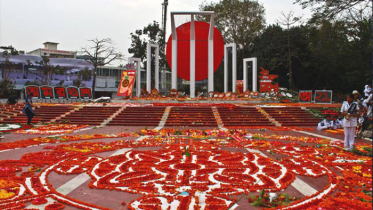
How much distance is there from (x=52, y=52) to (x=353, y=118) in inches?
2495

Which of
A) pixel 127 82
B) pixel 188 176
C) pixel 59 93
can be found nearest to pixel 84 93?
pixel 59 93

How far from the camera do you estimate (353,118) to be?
8.70m

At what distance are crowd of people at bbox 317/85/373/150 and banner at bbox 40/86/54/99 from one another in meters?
23.1

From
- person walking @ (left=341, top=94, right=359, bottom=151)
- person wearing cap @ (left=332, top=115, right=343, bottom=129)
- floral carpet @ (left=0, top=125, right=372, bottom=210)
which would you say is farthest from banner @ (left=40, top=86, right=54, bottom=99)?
person walking @ (left=341, top=94, right=359, bottom=151)

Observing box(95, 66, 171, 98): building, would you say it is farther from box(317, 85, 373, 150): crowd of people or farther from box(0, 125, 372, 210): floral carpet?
box(0, 125, 372, 210): floral carpet

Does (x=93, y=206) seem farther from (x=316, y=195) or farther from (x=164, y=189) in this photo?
(x=316, y=195)

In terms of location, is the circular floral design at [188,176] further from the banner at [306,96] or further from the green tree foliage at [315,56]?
the green tree foliage at [315,56]

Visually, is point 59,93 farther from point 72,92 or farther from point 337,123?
point 337,123

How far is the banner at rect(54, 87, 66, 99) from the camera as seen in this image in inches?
1143

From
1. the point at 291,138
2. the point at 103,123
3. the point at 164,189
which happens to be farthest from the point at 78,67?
the point at 164,189

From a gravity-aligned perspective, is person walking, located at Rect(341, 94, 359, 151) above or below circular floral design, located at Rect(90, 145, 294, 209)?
above

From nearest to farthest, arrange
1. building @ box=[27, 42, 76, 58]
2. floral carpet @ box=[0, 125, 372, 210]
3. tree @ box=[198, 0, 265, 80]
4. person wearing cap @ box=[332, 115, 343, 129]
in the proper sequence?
1. floral carpet @ box=[0, 125, 372, 210]
2. person wearing cap @ box=[332, 115, 343, 129]
3. tree @ box=[198, 0, 265, 80]
4. building @ box=[27, 42, 76, 58]

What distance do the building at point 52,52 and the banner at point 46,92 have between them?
34061mm

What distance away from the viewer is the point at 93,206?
4.30 meters
